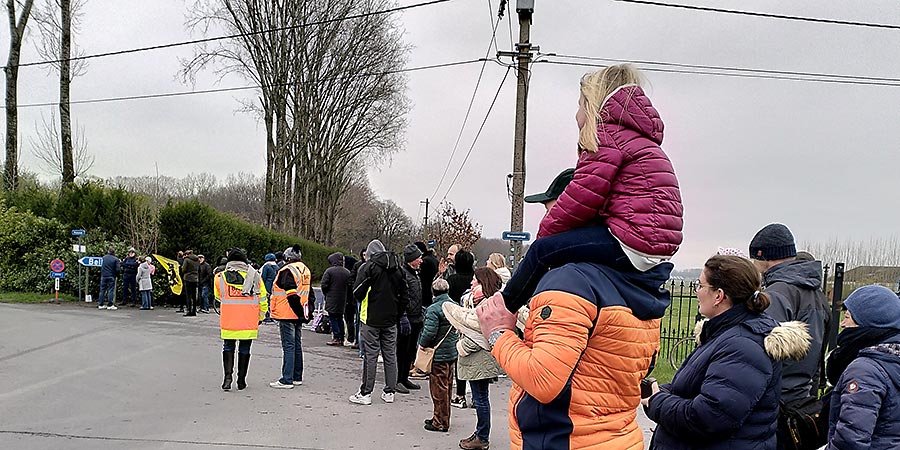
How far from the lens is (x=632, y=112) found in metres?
2.50

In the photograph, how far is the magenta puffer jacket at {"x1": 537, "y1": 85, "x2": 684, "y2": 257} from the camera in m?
2.40

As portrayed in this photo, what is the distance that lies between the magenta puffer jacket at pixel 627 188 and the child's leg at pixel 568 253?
4 centimetres

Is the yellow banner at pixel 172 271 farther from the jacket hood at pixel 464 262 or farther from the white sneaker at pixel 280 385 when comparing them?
the jacket hood at pixel 464 262

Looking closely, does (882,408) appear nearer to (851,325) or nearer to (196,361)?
(851,325)

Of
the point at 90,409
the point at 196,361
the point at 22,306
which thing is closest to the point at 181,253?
the point at 22,306

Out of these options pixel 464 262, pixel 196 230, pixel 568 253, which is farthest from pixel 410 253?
pixel 196 230

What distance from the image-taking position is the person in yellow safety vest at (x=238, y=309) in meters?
9.41

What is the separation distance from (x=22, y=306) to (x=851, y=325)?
20.4m

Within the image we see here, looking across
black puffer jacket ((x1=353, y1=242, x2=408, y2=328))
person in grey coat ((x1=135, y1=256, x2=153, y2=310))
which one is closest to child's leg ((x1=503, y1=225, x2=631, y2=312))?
black puffer jacket ((x1=353, y1=242, x2=408, y2=328))

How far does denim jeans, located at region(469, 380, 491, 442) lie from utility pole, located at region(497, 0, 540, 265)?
7.92 m

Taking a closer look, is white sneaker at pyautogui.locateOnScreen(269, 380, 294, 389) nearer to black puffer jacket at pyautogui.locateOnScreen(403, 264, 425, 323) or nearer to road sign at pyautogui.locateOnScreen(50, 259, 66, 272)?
black puffer jacket at pyautogui.locateOnScreen(403, 264, 425, 323)

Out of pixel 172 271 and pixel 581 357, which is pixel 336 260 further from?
pixel 581 357

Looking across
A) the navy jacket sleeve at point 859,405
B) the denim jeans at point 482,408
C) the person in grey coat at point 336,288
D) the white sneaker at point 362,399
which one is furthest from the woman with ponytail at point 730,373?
the person in grey coat at point 336,288

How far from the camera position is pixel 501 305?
2.61 m
